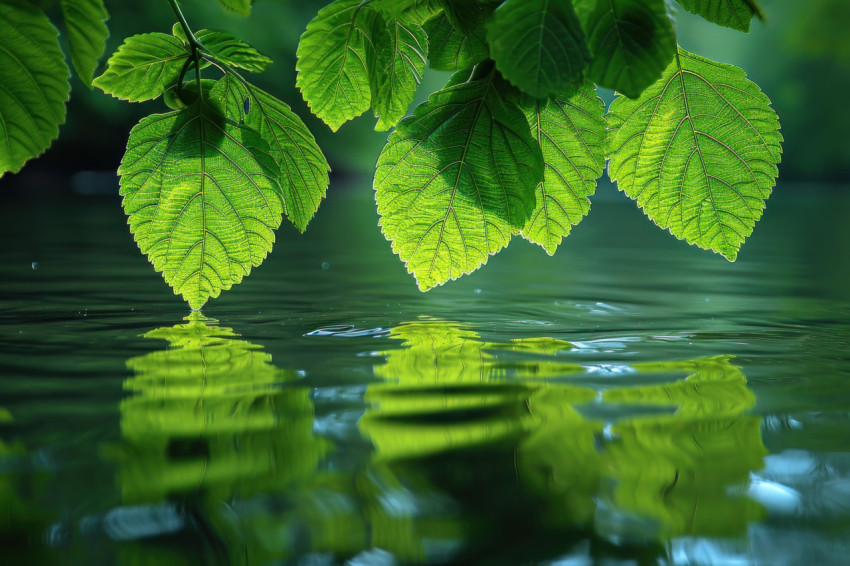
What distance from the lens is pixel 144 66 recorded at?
0.52 meters

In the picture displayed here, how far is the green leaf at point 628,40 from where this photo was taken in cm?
41

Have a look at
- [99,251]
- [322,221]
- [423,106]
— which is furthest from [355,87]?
[322,221]

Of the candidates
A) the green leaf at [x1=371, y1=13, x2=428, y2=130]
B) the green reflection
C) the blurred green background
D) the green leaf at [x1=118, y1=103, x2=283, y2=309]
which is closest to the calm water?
the green reflection

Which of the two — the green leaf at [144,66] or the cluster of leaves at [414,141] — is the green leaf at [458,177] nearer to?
the cluster of leaves at [414,141]

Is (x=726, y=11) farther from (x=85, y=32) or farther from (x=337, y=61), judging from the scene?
(x=85, y=32)

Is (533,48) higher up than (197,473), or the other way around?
(533,48)

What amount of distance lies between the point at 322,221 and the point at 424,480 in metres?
4.36

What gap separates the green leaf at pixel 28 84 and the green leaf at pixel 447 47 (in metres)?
0.21

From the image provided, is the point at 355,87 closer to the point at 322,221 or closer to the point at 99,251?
the point at 99,251

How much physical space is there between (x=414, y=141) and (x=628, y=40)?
15 cm

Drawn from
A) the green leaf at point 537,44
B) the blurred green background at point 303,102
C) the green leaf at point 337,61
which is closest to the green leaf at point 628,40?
the green leaf at point 537,44

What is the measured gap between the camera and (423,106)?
1.63 ft

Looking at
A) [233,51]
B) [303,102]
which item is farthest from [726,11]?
[303,102]

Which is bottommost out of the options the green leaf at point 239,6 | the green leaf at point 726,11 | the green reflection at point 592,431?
the green reflection at point 592,431
